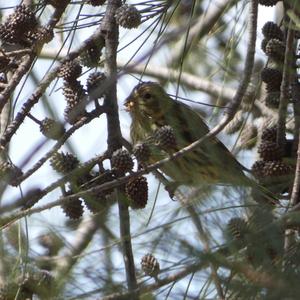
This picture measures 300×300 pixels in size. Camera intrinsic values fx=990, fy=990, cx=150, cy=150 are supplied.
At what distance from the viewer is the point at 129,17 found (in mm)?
2854

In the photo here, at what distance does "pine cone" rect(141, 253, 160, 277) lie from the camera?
2.27m

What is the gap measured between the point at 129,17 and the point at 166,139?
1.44ft

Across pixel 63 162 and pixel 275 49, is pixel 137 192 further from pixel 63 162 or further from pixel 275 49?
pixel 275 49

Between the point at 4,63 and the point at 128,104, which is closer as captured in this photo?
the point at 4,63

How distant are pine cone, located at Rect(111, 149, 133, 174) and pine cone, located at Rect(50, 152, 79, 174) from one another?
0.12 meters

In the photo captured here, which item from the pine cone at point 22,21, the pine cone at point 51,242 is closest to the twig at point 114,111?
the pine cone at point 51,242

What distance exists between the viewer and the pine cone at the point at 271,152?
10.2 ft

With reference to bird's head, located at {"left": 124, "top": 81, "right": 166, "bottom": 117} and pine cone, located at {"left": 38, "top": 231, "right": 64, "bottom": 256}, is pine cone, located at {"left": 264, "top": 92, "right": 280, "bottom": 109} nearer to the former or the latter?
bird's head, located at {"left": 124, "top": 81, "right": 166, "bottom": 117}

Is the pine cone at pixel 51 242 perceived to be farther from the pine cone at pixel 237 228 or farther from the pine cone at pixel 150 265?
the pine cone at pixel 237 228

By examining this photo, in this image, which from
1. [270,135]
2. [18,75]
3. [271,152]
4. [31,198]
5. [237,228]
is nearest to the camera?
[237,228]

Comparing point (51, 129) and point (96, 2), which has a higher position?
point (96, 2)

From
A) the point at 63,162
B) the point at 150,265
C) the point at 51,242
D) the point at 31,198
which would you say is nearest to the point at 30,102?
the point at 63,162

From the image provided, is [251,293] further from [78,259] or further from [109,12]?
[109,12]

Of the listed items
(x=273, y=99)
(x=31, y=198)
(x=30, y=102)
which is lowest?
(x=31, y=198)
